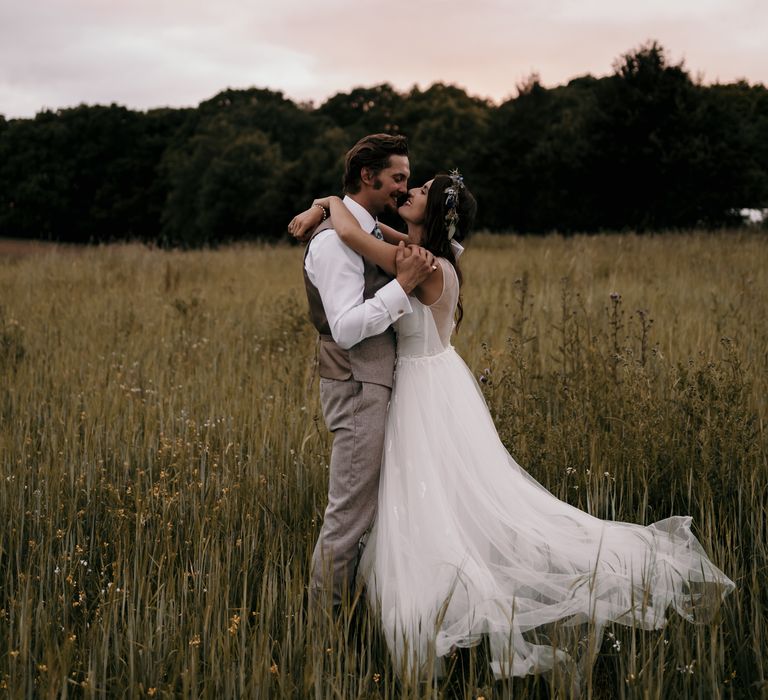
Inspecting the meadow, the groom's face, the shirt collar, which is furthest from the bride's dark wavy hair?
the meadow

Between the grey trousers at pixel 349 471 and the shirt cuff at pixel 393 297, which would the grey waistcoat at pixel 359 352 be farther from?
the shirt cuff at pixel 393 297

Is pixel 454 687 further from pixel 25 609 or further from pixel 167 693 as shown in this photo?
pixel 25 609

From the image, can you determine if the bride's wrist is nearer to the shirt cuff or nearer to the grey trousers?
the shirt cuff

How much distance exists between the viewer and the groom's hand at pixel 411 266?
2.70 metres

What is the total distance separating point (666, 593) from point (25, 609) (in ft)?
7.63

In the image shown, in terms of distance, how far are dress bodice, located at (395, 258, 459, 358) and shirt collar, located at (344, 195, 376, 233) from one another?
0.32 meters

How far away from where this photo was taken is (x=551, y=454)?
3.85m

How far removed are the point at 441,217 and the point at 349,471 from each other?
111 centimetres

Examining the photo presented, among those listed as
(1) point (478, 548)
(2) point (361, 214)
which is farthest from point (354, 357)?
(1) point (478, 548)

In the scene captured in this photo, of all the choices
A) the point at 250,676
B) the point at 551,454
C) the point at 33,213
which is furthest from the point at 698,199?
the point at 33,213

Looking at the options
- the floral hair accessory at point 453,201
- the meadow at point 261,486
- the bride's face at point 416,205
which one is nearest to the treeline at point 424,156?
the meadow at point 261,486

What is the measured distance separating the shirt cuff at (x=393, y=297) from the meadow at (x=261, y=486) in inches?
43.6

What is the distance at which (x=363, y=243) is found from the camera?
2.71 m

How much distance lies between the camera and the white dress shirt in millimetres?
2654
